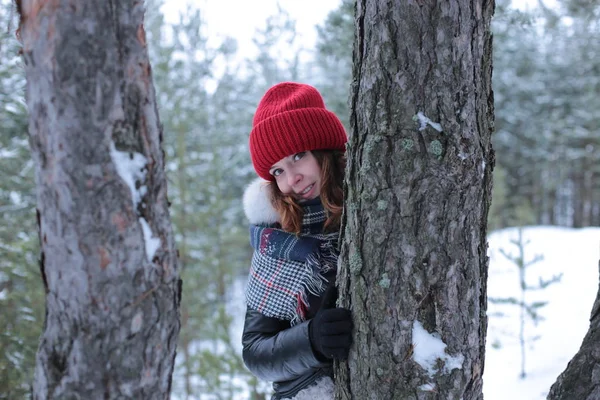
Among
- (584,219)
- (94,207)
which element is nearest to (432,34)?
(94,207)

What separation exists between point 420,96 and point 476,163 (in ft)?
0.91

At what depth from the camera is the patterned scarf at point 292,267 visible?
196 centimetres

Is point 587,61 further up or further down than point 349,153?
further up

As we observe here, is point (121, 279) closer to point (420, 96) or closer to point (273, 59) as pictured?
point (420, 96)

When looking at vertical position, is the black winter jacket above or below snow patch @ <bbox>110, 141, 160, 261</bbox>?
below

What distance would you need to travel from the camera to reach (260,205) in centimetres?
223

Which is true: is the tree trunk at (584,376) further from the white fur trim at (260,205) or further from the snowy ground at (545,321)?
the snowy ground at (545,321)

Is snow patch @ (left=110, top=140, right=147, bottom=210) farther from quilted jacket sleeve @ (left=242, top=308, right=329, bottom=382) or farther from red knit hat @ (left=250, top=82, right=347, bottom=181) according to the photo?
red knit hat @ (left=250, top=82, right=347, bottom=181)

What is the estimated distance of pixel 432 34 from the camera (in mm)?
1420

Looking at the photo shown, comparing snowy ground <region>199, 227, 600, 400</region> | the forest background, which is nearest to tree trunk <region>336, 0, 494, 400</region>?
the forest background

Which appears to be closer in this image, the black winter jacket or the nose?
the black winter jacket

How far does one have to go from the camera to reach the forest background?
605cm

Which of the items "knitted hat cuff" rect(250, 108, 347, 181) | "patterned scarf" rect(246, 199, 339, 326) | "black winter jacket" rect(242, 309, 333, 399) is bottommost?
"black winter jacket" rect(242, 309, 333, 399)

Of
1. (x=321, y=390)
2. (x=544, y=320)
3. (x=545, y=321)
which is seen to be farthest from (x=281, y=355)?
(x=545, y=321)
